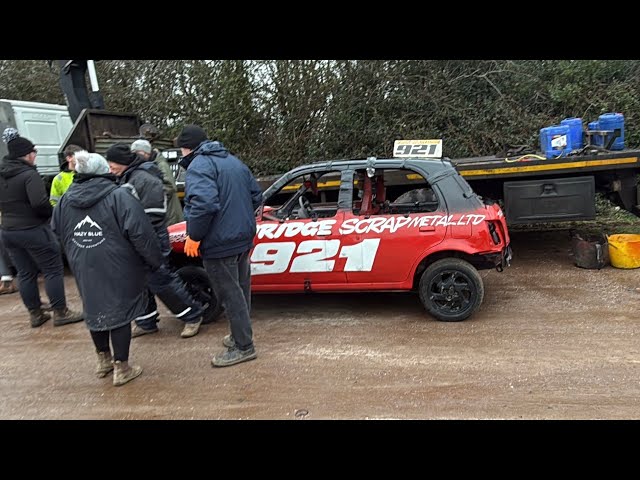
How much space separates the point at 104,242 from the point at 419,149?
3311 millimetres

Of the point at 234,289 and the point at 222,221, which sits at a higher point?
the point at 222,221

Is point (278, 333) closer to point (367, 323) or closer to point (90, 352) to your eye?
point (367, 323)

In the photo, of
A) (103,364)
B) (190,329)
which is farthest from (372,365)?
(103,364)

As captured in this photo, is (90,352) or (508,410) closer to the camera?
(508,410)

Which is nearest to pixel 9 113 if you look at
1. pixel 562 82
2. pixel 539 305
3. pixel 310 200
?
pixel 310 200

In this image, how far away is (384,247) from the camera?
4844 millimetres

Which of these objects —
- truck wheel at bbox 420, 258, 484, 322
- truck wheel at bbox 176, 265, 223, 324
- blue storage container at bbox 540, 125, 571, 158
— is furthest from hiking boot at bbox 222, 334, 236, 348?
blue storage container at bbox 540, 125, 571, 158

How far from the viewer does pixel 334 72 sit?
35.7 feet

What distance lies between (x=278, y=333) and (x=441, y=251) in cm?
178

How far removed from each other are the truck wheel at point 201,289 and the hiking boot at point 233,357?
3.24 feet

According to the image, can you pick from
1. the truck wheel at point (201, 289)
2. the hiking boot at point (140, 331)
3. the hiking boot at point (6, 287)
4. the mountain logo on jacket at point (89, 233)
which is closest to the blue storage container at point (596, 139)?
the truck wheel at point (201, 289)

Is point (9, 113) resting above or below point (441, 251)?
above

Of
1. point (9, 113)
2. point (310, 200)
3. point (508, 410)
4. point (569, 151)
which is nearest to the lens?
point (508, 410)

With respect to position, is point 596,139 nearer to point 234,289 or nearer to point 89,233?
point 234,289
